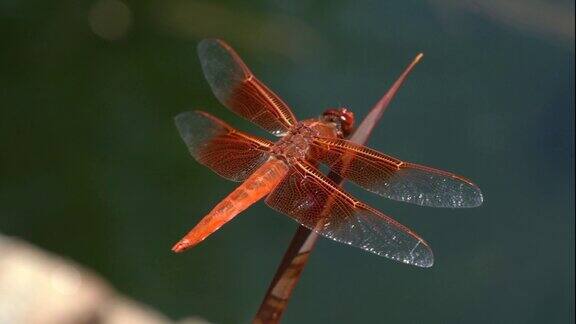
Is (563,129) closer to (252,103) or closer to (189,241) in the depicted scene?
(252,103)

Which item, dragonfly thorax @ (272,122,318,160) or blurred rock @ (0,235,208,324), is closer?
dragonfly thorax @ (272,122,318,160)

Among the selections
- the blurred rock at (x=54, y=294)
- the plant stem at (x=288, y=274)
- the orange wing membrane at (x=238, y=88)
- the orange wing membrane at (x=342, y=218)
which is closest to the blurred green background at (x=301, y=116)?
the blurred rock at (x=54, y=294)

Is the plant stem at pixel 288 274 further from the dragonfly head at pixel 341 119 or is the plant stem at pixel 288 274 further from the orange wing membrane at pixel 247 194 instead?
the dragonfly head at pixel 341 119

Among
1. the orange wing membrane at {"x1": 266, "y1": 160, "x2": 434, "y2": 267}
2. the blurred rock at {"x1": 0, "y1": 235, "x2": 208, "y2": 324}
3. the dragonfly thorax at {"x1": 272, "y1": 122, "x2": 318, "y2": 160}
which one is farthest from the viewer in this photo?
the blurred rock at {"x1": 0, "y1": 235, "x2": 208, "y2": 324}

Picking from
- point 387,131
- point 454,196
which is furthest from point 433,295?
point 454,196

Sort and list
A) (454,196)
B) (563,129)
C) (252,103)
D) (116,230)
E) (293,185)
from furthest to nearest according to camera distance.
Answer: (116,230) < (563,129) < (252,103) < (293,185) < (454,196)

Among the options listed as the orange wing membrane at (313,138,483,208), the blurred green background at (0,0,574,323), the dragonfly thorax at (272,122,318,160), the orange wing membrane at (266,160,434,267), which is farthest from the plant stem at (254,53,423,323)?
the blurred green background at (0,0,574,323)

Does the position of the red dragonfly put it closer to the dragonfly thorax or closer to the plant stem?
the dragonfly thorax

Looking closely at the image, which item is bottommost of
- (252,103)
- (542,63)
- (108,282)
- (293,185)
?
(108,282)
